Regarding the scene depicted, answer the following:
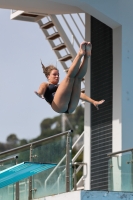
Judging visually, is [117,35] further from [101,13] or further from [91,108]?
[91,108]

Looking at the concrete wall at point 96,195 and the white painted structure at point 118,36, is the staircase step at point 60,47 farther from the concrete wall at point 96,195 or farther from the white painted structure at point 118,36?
the concrete wall at point 96,195

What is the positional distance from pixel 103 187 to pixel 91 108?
5.53ft

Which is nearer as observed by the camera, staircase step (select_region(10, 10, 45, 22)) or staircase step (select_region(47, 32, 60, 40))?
staircase step (select_region(10, 10, 45, 22))

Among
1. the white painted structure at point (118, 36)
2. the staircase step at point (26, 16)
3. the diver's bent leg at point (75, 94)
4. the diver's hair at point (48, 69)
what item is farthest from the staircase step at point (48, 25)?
the diver's bent leg at point (75, 94)

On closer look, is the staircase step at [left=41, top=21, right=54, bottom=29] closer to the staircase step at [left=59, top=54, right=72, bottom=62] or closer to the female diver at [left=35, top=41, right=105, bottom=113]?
the staircase step at [left=59, top=54, right=72, bottom=62]

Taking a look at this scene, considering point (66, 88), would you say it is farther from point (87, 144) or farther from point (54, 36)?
point (54, 36)

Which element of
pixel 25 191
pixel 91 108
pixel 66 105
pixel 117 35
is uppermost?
pixel 117 35

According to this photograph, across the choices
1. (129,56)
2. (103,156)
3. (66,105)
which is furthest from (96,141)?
(66,105)

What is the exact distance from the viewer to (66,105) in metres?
10.3

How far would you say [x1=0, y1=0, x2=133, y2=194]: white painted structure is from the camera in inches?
556

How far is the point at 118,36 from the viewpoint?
14648 millimetres

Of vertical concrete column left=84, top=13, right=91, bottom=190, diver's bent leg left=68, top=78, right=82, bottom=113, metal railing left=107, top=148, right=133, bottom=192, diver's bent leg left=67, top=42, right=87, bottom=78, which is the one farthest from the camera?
vertical concrete column left=84, top=13, right=91, bottom=190

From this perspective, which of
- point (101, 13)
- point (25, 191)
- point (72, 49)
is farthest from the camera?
point (72, 49)

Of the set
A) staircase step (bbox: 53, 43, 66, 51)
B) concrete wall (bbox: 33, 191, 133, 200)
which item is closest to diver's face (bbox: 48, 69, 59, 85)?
concrete wall (bbox: 33, 191, 133, 200)
